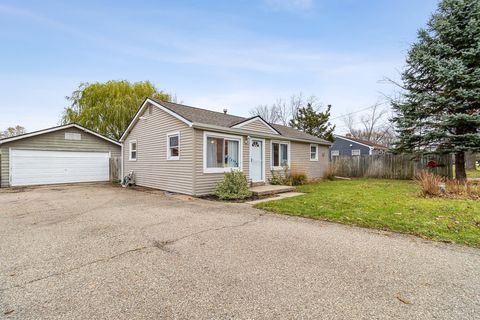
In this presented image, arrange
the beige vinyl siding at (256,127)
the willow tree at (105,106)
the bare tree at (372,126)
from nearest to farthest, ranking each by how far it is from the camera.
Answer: the beige vinyl siding at (256,127) → the willow tree at (105,106) → the bare tree at (372,126)

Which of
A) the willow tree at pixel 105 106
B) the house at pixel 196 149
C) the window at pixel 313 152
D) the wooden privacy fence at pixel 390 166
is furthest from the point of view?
the willow tree at pixel 105 106

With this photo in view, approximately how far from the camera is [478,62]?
1059 centimetres

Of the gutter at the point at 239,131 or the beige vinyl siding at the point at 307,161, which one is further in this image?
the beige vinyl siding at the point at 307,161

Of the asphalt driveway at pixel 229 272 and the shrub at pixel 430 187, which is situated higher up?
the shrub at pixel 430 187

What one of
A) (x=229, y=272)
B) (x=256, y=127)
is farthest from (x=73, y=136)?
(x=229, y=272)

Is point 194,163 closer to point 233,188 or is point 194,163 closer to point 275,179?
point 233,188

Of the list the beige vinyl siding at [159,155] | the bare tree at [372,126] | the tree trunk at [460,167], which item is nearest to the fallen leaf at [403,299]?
the beige vinyl siding at [159,155]

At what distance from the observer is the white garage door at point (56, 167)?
12.6 metres

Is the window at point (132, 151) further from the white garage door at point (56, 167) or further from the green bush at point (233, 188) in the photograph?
the green bush at point (233, 188)

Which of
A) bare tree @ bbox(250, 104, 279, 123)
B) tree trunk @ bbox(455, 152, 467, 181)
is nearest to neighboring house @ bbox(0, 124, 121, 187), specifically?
tree trunk @ bbox(455, 152, 467, 181)

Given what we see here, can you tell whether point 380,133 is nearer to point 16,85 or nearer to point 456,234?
point 456,234

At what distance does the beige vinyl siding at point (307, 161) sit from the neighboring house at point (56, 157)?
461 inches

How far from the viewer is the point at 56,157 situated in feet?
45.0

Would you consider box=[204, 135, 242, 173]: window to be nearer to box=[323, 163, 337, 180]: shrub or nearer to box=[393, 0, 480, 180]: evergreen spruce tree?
box=[323, 163, 337, 180]: shrub
